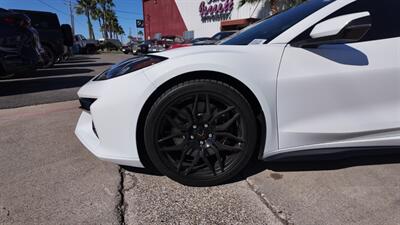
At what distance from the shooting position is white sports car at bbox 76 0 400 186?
2.40 m

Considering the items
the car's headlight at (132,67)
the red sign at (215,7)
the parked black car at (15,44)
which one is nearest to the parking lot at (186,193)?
the car's headlight at (132,67)

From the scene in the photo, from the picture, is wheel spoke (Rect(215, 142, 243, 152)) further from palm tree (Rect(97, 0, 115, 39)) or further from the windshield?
palm tree (Rect(97, 0, 115, 39))

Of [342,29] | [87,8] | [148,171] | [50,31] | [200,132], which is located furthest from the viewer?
[87,8]

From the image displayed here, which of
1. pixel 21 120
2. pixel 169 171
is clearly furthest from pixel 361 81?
pixel 21 120

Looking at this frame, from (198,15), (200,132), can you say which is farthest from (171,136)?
(198,15)

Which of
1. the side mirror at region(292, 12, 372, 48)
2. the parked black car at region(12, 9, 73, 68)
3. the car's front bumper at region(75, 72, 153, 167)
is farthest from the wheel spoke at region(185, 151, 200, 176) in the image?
the parked black car at region(12, 9, 73, 68)

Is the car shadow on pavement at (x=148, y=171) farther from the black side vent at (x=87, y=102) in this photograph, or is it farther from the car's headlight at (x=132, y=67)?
the car's headlight at (x=132, y=67)

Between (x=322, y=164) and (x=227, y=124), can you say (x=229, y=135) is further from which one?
(x=322, y=164)

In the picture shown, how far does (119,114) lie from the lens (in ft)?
7.86

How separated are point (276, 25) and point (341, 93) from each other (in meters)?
0.77

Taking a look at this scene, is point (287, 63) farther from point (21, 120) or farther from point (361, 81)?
point (21, 120)

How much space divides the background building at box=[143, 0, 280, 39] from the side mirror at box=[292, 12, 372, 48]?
71.8 ft

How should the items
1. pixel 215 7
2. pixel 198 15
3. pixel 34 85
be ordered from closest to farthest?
pixel 34 85, pixel 215 7, pixel 198 15

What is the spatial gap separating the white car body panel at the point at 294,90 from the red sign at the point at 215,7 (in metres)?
25.2
